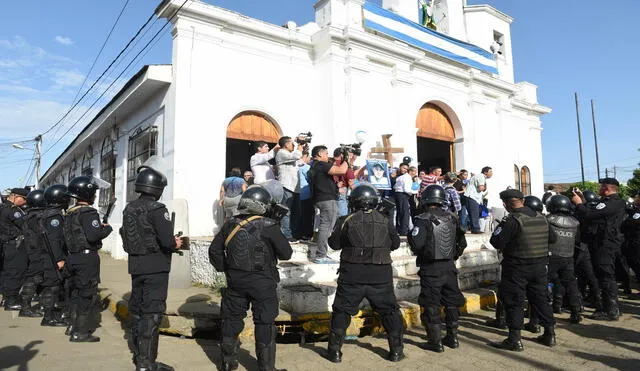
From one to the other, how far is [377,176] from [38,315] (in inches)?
255

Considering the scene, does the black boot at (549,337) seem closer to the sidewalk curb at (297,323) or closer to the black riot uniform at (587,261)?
the sidewalk curb at (297,323)

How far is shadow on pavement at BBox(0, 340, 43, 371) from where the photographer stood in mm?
3996

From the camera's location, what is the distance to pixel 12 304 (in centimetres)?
660

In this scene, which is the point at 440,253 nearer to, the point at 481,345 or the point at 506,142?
the point at 481,345

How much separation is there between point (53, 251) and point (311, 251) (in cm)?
371

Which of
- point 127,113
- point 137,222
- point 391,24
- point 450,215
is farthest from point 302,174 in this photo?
point 127,113

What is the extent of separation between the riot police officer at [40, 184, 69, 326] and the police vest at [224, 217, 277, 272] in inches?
123

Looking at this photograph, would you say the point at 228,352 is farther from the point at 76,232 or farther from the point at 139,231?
the point at 76,232

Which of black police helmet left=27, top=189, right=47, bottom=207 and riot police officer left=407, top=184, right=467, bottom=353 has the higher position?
black police helmet left=27, top=189, right=47, bottom=207

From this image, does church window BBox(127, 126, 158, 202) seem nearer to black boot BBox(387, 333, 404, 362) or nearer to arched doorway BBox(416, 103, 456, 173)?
black boot BBox(387, 333, 404, 362)

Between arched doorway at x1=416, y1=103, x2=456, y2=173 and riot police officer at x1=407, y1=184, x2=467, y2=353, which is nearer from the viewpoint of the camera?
riot police officer at x1=407, y1=184, x2=467, y2=353

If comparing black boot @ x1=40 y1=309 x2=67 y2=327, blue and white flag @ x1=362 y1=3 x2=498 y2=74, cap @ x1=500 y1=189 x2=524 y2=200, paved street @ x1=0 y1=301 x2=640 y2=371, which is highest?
blue and white flag @ x1=362 y1=3 x2=498 y2=74

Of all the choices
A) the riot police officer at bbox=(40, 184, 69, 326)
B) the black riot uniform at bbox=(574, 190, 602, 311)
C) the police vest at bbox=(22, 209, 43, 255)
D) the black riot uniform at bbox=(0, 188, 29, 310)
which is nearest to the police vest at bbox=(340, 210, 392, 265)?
the black riot uniform at bbox=(574, 190, 602, 311)

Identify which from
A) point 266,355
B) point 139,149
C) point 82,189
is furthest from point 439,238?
point 139,149
